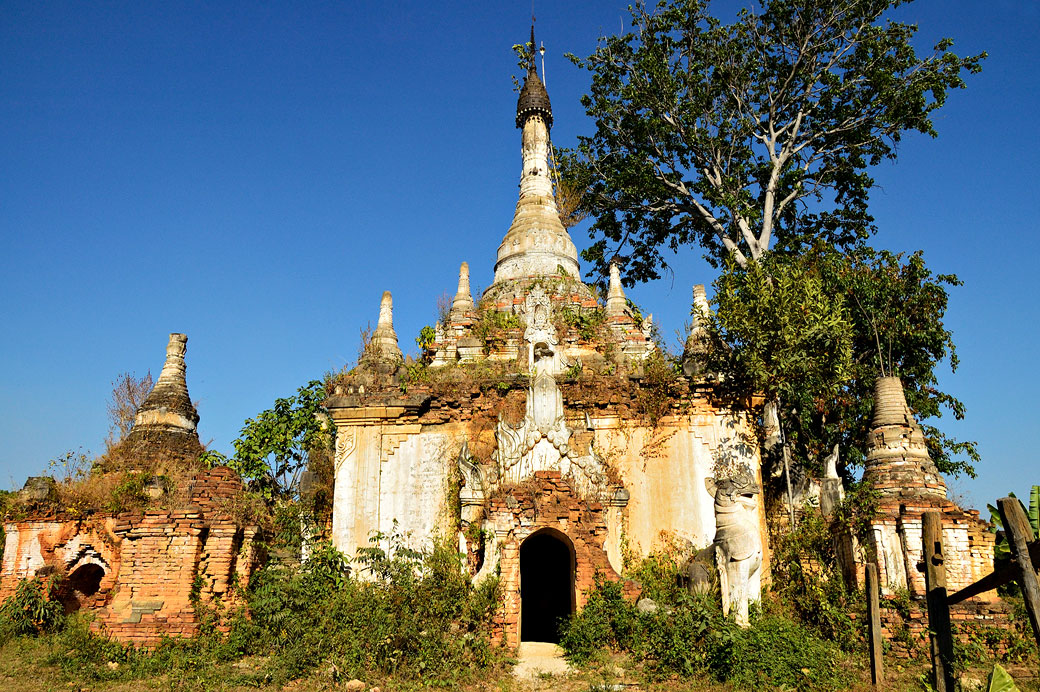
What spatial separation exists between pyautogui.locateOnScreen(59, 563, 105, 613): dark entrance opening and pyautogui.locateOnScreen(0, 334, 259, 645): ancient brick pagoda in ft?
0.05

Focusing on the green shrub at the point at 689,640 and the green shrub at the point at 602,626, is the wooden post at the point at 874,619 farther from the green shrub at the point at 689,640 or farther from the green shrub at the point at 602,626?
the green shrub at the point at 602,626

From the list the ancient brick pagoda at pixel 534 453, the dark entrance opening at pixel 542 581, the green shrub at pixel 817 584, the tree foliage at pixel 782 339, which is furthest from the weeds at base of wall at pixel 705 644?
the tree foliage at pixel 782 339

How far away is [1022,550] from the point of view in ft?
19.5

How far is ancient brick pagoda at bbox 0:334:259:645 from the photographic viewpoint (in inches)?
436

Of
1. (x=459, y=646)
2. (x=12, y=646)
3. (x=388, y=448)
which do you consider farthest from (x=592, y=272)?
(x=12, y=646)

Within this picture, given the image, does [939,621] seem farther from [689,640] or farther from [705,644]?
[689,640]

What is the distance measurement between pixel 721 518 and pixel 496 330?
19.8 feet

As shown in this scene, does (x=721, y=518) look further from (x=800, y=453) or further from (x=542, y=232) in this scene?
(x=542, y=232)

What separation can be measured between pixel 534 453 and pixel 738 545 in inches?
131

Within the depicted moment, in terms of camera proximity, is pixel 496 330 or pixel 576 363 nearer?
pixel 576 363

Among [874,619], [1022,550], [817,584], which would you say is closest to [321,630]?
[874,619]

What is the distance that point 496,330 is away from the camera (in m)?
15.3

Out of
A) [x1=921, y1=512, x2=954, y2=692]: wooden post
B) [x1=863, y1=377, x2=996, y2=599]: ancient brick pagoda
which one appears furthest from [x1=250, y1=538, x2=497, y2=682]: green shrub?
[x1=863, y1=377, x2=996, y2=599]: ancient brick pagoda

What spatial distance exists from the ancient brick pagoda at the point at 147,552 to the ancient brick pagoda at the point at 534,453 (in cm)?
184
